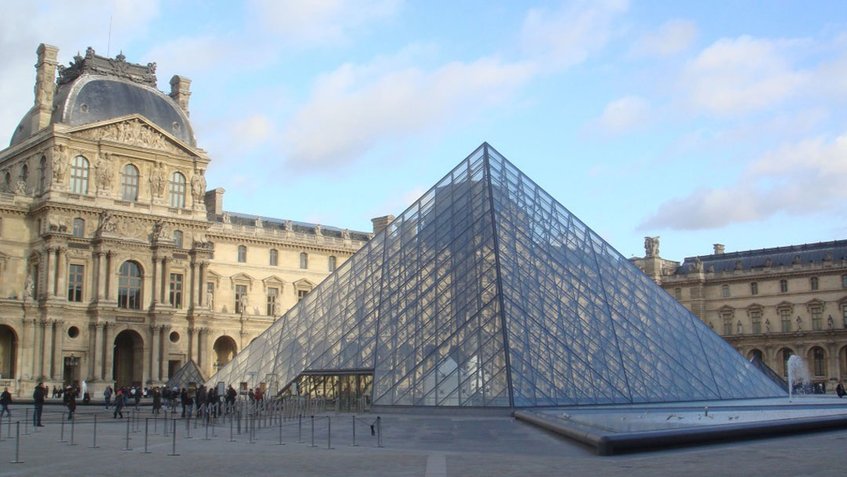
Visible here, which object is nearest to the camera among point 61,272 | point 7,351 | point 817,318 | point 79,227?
point 61,272

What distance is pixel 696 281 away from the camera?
7338 cm

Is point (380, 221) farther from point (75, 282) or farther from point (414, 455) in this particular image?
point (414, 455)

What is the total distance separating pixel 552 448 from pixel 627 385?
30.8 feet

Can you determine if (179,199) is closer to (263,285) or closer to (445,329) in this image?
(263,285)

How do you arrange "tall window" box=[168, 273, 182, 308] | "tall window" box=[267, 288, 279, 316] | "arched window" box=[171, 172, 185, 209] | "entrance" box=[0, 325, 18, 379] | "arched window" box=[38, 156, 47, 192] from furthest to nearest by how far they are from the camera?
"tall window" box=[267, 288, 279, 316] → "arched window" box=[171, 172, 185, 209] → "tall window" box=[168, 273, 182, 308] → "arched window" box=[38, 156, 47, 192] → "entrance" box=[0, 325, 18, 379]

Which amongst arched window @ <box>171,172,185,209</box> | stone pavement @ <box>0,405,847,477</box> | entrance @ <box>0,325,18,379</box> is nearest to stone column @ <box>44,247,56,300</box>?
entrance @ <box>0,325,18,379</box>

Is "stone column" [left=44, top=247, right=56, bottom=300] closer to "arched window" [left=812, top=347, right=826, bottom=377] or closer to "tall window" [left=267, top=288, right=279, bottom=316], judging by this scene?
"tall window" [left=267, top=288, right=279, bottom=316]

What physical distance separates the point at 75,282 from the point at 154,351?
532 cm

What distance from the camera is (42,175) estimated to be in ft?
161

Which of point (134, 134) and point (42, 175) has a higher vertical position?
point (134, 134)

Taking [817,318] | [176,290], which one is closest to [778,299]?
[817,318]

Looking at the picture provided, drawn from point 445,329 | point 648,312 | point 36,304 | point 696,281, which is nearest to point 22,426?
point 445,329

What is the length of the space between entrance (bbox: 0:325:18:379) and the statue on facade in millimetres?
48045

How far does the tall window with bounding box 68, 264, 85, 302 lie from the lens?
157ft
